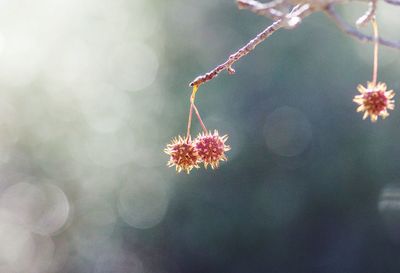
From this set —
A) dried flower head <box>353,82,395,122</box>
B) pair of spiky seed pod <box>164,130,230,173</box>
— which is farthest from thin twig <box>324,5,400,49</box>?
pair of spiky seed pod <box>164,130,230,173</box>

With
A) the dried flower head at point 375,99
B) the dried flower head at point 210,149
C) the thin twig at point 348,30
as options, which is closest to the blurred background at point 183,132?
the dried flower head at point 210,149

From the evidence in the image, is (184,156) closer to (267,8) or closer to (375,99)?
(375,99)

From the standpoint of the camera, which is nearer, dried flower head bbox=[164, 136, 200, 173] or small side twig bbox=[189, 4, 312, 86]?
small side twig bbox=[189, 4, 312, 86]

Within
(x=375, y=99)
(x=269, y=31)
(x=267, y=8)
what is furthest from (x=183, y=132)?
(x=267, y=8)

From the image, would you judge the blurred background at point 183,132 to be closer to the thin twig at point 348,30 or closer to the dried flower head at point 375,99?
the dried flower head at point 375,99

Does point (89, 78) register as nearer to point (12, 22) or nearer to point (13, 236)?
point (12, 22)

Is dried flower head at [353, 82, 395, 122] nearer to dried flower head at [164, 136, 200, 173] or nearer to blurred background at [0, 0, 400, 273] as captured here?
dried flower head at [164, 136, 200, 173]

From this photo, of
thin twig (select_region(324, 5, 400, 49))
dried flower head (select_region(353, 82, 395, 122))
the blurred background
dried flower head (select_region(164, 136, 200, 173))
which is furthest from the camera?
the blurred background
